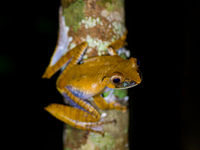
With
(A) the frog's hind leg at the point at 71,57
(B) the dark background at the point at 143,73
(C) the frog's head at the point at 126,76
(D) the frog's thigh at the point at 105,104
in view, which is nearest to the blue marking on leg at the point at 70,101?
(D) the frog's thigh at the point at 105,104

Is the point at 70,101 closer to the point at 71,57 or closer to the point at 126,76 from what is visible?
the point at 71,57

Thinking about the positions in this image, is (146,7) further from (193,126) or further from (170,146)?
(170,146)

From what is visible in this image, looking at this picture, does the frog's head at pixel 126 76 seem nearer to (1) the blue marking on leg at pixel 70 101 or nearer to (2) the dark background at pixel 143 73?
(1) the blue marking on leg at pixel 70 101

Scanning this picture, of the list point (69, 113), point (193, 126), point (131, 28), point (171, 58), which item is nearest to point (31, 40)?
point (69, 113)

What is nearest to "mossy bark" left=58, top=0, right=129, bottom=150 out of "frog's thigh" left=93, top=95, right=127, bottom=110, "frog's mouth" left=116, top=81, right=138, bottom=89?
"frog's thigh" left=93, top=95, right=127, bottom=110

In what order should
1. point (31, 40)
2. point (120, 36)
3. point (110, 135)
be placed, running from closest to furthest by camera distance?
point (110, 135) < point (120, 36) < point (31, 40)

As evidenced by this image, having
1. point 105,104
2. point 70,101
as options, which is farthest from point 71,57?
point 105,104

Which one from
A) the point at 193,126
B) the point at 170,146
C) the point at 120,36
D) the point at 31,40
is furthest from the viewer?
the point at 170,146
